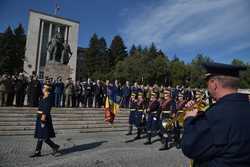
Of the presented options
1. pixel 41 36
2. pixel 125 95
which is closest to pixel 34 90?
pixel 125 95

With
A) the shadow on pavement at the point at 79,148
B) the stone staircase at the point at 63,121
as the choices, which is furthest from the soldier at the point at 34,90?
the shadow on pavement at the point at 79,148

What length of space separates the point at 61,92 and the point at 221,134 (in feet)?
52.3

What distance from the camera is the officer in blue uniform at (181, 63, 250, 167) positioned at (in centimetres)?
211

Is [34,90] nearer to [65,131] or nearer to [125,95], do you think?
[65,131]

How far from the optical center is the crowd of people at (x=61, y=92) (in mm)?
15430

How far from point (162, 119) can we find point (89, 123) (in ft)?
16.1

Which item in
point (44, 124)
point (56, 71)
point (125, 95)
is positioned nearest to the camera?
point (44, 124)

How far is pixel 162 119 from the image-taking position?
11031 mm

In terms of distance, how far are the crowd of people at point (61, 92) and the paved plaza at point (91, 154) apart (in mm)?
3806

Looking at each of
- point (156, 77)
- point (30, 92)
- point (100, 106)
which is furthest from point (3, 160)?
point (156, 77)

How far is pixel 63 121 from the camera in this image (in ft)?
45.9

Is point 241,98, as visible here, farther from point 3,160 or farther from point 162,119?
point 162,119

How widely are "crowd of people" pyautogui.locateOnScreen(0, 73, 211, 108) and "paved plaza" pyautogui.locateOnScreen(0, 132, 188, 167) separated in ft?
12.5

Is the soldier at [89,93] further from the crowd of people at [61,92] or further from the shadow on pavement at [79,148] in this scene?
the shadow on pavement at [79,148]
